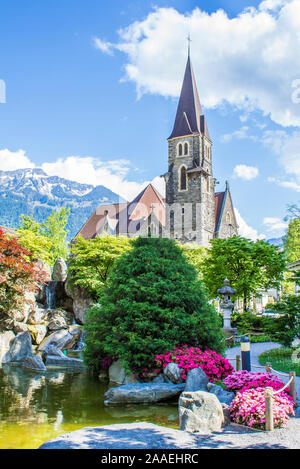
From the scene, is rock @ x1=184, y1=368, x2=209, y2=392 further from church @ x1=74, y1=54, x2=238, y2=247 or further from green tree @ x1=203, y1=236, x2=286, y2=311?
church @ x1=74, y1=54, x2=238, y2=247

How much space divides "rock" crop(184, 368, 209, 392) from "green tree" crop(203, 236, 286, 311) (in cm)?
1334

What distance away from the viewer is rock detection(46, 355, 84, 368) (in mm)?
13766

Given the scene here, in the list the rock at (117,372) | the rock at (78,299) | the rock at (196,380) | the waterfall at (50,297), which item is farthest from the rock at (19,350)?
A: the waterfall at (50,297)

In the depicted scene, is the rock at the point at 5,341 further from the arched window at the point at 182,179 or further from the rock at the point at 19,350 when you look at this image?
the arched window at the point at 182,179

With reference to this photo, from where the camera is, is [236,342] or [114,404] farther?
[236,342]

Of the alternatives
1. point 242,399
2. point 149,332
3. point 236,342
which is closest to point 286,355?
point 236,342

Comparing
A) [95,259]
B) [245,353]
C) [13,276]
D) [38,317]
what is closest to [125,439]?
[245,353]

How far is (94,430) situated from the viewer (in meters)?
6.35

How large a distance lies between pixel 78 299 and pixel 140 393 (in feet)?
60.6

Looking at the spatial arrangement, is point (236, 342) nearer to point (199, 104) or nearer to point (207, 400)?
point (207, 400)

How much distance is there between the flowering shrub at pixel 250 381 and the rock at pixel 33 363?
24.1ft

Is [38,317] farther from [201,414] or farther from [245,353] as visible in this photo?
[201,414]

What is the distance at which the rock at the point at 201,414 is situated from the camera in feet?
21.2
